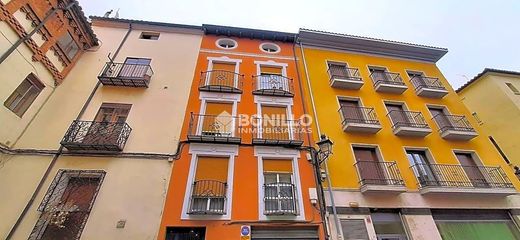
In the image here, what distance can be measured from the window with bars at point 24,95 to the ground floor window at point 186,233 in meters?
6.66

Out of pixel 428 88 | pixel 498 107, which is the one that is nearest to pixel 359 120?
pixel 428 88

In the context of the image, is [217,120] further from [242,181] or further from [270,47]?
[270,47]

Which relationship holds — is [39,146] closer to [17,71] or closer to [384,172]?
[17,71]

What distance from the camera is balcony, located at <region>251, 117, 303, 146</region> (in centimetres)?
930

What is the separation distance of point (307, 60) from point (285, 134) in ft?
16.9

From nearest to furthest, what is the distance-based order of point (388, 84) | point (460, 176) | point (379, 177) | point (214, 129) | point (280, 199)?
1. point (280, 199)
2. point (379, 177)
3. point (460, 176)
4. point (214, 129)
5. point (388, 84)

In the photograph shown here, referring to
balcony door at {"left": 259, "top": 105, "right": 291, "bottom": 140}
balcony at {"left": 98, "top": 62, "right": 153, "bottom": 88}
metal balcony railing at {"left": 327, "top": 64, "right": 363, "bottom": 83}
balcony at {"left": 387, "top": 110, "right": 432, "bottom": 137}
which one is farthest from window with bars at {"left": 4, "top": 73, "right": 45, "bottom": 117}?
balcony at {"left": 387, "top": 110, "right": 432, "bottom": 137}

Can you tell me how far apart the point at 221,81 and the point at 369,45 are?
9019mm

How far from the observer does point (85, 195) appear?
7.62 m

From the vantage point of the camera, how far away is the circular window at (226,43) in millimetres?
13281

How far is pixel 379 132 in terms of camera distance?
10359mm

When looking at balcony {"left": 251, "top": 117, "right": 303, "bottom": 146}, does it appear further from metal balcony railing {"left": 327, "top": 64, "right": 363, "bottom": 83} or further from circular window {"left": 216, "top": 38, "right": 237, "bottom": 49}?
circular window {"left": 216, "top": 38, "right": 237, "bottom": 49}

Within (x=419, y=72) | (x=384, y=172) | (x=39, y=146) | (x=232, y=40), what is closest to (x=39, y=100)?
(x=39, y=146)

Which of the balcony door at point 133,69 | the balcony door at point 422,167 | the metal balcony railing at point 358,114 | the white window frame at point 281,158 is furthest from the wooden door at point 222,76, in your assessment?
the balcony door at point 422,167
